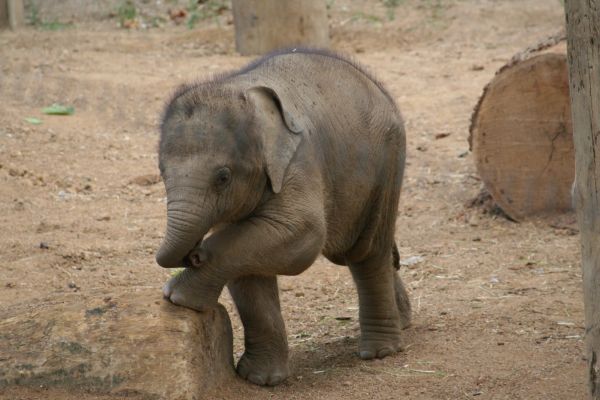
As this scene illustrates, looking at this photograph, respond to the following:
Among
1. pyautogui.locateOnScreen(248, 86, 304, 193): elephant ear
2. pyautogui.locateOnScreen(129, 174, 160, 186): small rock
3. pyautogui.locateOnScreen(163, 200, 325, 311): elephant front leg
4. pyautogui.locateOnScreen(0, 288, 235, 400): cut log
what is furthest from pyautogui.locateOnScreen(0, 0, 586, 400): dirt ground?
pyautogui.locateOnScreen(248, 86, 304, 193): elephant ear

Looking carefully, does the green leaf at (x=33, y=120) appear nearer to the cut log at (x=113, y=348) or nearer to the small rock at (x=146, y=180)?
the small rock at (x=146, y=180)

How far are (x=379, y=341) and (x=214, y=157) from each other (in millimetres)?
1749

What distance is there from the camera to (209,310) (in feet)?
16.4

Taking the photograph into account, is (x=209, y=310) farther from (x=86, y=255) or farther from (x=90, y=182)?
(x=90, y=182)

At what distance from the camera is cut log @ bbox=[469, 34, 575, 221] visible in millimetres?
8031

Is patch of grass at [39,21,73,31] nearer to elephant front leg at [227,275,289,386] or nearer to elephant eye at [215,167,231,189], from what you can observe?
elephant front leg at [227,275,289,386]

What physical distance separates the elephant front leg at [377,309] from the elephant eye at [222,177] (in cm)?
145

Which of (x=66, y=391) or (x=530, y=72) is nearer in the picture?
(x=66, y=391)

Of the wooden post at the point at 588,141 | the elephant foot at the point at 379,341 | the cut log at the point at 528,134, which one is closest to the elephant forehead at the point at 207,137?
the wooden post at the point at 588,141

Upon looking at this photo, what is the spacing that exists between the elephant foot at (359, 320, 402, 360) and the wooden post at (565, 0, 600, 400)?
181 cm

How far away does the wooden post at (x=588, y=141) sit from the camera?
3894mm

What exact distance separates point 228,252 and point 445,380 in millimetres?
1299

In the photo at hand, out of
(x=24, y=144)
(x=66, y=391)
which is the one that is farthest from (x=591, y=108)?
(x=24, y=144)

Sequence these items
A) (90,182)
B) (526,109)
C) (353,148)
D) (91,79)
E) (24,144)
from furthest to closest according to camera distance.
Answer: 1. (91,79)
2. (24,144)
3. (90,182)
4. (526,109)
5. (353,148)
